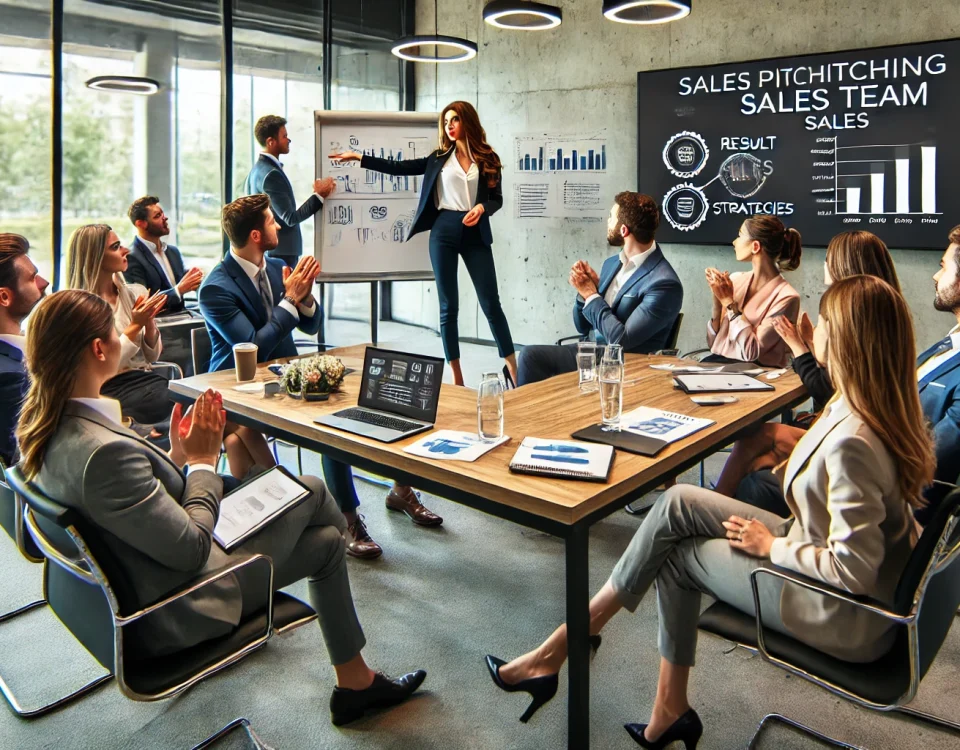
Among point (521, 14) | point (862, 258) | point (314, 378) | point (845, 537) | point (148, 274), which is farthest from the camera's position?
point (148, 274)

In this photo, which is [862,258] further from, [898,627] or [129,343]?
[129,343]

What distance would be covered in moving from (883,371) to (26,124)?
560 centimetres

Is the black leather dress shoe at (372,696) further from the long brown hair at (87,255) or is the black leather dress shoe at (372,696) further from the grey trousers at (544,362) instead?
the long brown hair at (87,255)

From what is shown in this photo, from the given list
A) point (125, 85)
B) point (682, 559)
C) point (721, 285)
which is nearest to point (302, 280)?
point (721, 285)

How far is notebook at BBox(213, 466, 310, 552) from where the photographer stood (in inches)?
79.4

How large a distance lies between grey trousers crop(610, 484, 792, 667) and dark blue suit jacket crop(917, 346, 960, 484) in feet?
2.17

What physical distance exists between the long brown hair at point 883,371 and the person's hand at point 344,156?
4.43 meters

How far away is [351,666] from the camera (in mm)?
2303

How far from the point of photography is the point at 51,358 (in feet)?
6.03

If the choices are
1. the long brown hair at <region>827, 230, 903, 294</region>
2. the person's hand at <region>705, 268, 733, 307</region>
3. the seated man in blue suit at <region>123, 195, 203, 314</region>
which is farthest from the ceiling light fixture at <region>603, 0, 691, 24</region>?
the seated man in blue suit at <region>123, 195, 203, 314</region>

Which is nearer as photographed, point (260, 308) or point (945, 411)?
point (945, 411)

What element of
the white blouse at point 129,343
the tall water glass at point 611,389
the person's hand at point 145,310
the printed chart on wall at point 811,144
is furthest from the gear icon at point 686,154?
the tall water glass at point 611,389

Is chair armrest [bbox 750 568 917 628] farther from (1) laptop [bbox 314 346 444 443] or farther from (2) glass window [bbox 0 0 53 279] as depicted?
(2) glass window [bbox 0 0 53 279]

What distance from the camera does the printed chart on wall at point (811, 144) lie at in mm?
5367
